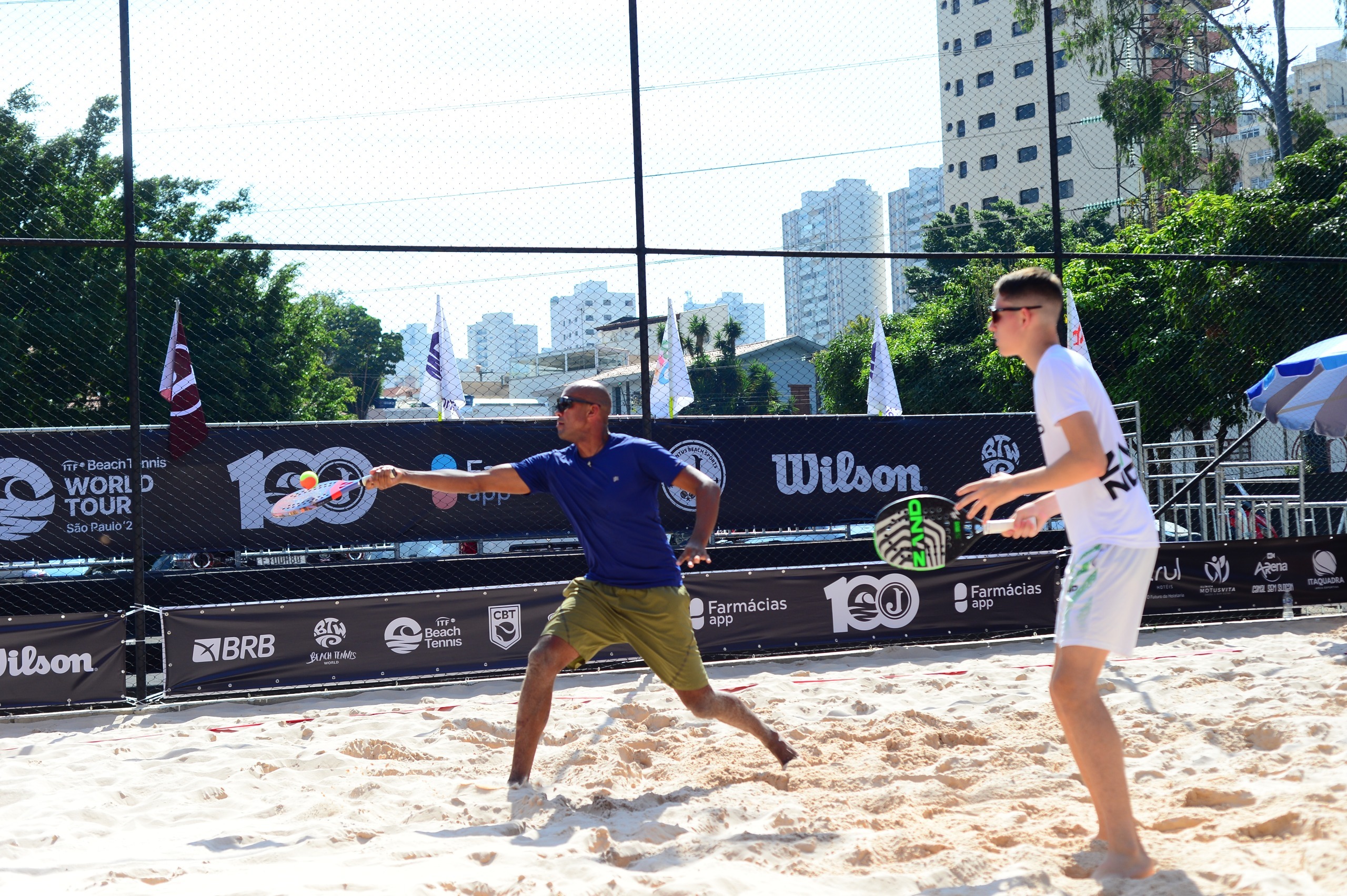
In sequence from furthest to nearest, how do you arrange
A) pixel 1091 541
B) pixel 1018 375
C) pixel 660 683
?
Result: 1. pixel 1018 375
2. pixel 660 683
3. pixel 1091 541

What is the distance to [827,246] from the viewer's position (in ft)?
51.3

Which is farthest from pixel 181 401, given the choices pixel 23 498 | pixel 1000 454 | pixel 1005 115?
pixel 1005 115

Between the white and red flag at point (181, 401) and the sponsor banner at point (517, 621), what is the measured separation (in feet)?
9.37

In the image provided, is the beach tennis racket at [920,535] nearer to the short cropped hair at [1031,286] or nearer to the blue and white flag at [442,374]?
the short cropped hair at [1031,286]

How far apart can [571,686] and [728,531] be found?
2.85 metres

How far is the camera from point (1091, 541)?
329 centimetres

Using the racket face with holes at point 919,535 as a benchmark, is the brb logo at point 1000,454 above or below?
above

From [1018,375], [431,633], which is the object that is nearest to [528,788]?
[431,633]

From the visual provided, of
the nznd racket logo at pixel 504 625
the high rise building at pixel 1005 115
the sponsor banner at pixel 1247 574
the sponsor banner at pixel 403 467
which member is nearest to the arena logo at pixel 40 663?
the sponsor banner at pixel 403 467

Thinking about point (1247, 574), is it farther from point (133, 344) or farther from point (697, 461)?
point (133, 344)

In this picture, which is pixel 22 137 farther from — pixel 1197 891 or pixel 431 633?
pixel 1197 891

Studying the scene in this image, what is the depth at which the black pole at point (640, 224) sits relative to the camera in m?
8.09

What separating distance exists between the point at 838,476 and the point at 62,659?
656 cm

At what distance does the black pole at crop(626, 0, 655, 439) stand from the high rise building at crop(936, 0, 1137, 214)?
4680 centimetres
